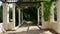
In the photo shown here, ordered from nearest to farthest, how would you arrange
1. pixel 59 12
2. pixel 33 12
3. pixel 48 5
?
pixel 59 12 < pixel 48 5 < pixel 33 12

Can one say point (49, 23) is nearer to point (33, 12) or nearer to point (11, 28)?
point (11, 28)

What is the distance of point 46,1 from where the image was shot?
13484 millimetres

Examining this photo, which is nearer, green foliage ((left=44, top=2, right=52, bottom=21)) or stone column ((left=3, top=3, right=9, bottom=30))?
stone column ((left=3, top=3, right=9, bottom=30))

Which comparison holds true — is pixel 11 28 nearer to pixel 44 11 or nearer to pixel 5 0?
pixel 5 0

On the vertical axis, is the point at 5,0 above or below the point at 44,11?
above

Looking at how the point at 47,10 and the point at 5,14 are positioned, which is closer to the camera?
the point at 5,14

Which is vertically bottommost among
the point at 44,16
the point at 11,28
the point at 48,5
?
the point at 11,28

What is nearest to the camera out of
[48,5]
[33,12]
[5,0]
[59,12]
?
[59,12]

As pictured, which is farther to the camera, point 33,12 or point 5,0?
point 33,12

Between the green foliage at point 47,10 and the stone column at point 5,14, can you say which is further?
the green foliage at point 47,10

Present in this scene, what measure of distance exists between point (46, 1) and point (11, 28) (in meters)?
4.43

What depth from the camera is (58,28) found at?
10.3 meters

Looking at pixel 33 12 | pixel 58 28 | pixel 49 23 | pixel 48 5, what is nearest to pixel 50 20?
pixel 49 23

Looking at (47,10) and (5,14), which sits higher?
(47,10)
